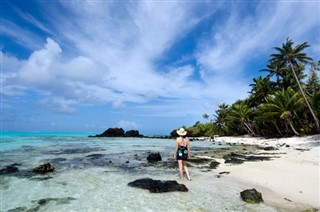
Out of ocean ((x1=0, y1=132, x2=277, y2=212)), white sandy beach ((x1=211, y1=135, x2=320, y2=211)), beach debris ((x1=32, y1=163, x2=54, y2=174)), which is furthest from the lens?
beach debris ((x1=32, y1=163, x2=54, y2=174))

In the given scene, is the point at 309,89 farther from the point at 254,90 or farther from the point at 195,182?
the point at 195,182

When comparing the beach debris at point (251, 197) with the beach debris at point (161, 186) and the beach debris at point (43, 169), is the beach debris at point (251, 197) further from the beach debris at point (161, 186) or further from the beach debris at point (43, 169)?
the beach debris at point (43, 169)

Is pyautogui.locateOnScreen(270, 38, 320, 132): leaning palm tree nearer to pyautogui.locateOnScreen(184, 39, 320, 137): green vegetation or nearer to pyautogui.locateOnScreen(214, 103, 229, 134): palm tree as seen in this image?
pyautogui.locateOnScreen(184, 39, 320, 137): green vegetation

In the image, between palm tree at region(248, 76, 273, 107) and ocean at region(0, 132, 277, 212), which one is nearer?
ocean at region(0, 132, 277, 212)

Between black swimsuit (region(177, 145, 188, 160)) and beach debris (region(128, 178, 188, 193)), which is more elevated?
black swimsuit (region(177, 145, 188, 160))

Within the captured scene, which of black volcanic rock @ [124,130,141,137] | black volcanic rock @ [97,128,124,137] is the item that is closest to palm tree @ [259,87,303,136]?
black volcanic rock @ [124,130,141,137]

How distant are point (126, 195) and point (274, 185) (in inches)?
227

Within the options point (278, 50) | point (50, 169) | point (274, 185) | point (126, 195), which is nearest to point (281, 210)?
point (274, 185)

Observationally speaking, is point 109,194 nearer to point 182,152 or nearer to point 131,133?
point 182,152

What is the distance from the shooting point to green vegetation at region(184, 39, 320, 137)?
37750mm

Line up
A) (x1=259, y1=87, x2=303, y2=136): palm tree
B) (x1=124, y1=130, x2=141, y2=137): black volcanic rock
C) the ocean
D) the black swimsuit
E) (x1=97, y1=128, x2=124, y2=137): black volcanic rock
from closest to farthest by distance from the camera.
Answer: the ocean < the black swimsuit < (x1=259, y1=87, x2=303, y2=136): palm tree < (x1=124, y1=130, x2=141, y2=137): black volcanic rock < (x1=97, y1=128, x2=124, y2=137): black volcanic rock

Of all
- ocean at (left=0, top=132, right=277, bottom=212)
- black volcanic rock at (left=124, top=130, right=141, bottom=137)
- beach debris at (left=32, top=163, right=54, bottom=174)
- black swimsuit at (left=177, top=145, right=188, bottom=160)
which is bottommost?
ocean at (left=0, top=132, right=277, bottom=212)

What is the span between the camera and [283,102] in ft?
125

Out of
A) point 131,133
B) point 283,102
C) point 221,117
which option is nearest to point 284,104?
point 283,102
